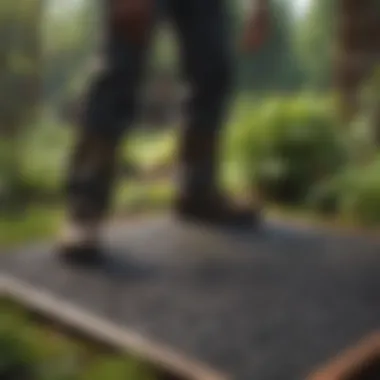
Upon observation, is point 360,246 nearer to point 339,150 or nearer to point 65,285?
point 339,150

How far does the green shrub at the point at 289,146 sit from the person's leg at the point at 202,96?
60mm

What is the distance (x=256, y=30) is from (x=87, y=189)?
0.24 m

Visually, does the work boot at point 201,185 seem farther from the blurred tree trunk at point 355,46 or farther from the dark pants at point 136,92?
the blurred tree trunk at point 355,46

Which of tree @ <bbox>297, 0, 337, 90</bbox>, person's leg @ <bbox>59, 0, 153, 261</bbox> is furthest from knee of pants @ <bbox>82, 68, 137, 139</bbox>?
tree @ <bbox>297, 0, 337, 90</bbox>

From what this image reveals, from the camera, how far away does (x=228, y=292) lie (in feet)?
2.80

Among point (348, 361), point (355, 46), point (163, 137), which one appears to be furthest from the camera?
point (355, 46)

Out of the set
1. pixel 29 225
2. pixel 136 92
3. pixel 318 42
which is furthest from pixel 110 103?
pixel 318 42

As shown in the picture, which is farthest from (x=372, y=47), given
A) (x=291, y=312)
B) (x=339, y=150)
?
(x=291, y=312)

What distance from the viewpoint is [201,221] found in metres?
0.94

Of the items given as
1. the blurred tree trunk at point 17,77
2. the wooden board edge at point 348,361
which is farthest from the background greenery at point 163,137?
the wooden board edge at point 348,361

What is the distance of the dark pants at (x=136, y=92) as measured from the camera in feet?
2.46

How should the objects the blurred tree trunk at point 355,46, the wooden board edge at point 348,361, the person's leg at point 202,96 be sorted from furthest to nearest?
the blurred tree trunk at point 355,46, the person's leg at point 202,96, the wooden board edge at point 348,361

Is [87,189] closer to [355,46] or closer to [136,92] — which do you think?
[136,92]

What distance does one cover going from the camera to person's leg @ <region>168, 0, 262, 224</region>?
2.71 ft
